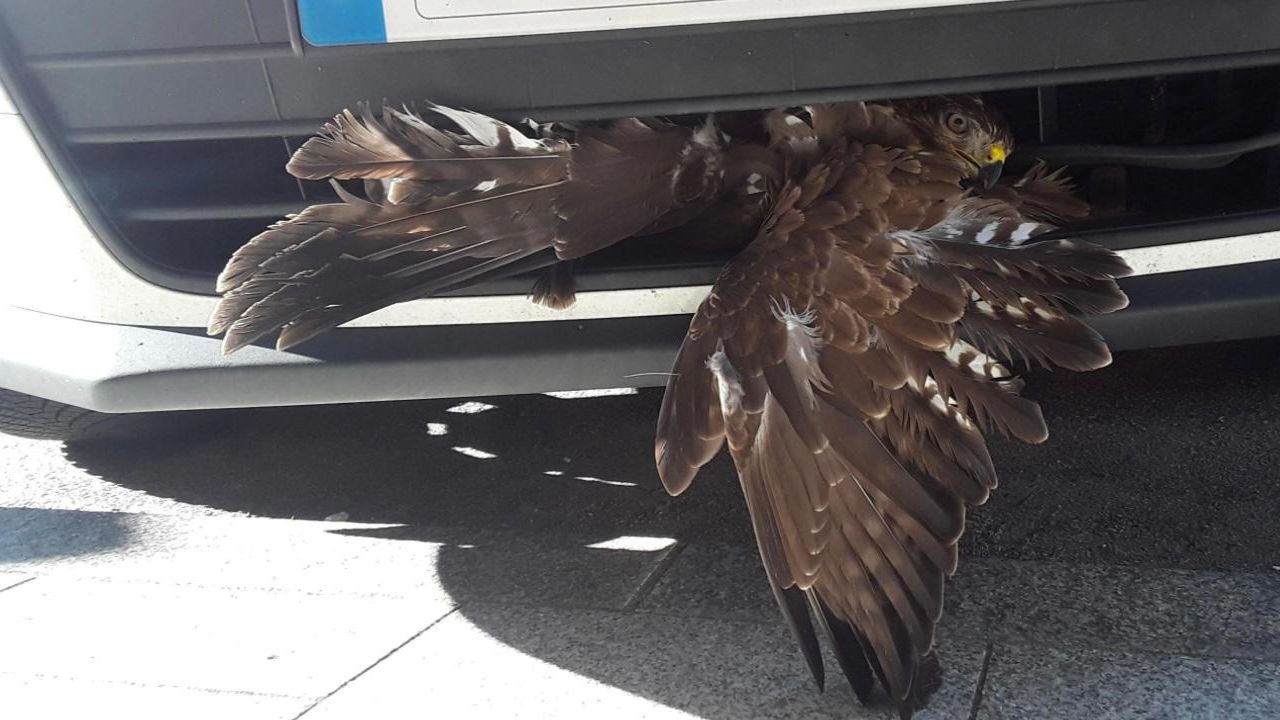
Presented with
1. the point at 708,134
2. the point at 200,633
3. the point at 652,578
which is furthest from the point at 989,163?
the point at 200,633

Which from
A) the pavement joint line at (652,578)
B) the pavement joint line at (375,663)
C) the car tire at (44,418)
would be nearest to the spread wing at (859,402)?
the pavement joint line at (652,578)

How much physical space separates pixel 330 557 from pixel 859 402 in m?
1.09

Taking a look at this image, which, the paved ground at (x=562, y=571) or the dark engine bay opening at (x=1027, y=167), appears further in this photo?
the dark engine bay opening at (x=1027, y=167)

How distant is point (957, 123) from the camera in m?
2.00

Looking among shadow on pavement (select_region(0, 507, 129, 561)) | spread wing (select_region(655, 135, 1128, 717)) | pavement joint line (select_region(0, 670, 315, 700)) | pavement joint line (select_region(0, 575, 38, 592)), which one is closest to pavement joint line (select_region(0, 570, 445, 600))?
pavement joint line (select_region(0, 575, 38, 592))

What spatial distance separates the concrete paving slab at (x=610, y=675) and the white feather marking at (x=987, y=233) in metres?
0.59

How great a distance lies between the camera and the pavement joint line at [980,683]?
5.44ft

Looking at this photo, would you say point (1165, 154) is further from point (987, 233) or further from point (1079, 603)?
point (1079, 603)

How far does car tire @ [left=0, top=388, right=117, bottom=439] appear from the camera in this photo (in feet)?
8.66

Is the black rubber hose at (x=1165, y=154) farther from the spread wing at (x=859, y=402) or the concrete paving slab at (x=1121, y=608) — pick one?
the concrete paving slab at (x=1121, y=608)

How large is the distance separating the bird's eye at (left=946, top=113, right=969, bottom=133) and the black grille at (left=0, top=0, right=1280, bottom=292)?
6.2 inches

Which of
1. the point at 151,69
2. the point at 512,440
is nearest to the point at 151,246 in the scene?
the point at 151,69

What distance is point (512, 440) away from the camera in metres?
2.94

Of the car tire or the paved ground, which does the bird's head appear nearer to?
the paved ground
